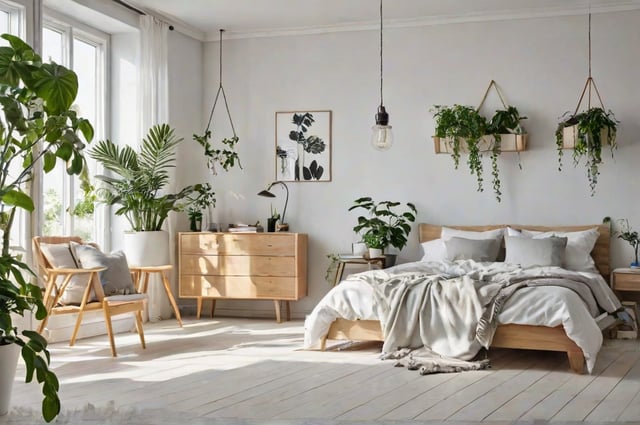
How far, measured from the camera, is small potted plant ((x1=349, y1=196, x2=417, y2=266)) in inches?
292

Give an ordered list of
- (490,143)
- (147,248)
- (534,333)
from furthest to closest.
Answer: (490,143)
(147,248)
(534,333)

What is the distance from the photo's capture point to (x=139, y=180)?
279 inches

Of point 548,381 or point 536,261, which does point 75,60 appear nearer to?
point 536,261

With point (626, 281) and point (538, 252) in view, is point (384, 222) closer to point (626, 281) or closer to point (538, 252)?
point (538, 252)

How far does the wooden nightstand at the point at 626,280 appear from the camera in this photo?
6656 millimetres

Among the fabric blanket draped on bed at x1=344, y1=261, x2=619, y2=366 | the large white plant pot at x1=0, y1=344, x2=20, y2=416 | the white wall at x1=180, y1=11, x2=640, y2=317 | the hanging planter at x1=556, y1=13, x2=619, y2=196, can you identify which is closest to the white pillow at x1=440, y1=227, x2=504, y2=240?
the white wall at x1=180, y1=11, x2=640, y2=317

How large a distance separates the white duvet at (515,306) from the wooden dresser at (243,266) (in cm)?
139

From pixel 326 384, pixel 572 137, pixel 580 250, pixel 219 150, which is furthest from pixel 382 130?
pixel 219 150

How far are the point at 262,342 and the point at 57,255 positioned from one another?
1726mm

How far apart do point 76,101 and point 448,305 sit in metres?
3.83

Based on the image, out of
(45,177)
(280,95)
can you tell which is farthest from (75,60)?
(280,95)

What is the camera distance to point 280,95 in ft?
26.8

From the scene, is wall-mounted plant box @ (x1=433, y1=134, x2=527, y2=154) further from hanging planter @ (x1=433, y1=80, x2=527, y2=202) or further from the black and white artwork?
the black and white artwork

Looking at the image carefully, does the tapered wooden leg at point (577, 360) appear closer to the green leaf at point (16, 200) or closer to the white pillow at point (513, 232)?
the white pillow at point (513, 232)
